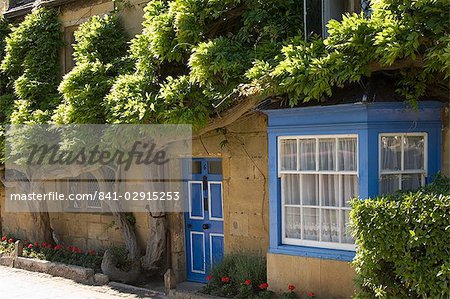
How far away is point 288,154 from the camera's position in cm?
832

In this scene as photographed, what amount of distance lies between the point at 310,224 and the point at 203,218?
3.02m

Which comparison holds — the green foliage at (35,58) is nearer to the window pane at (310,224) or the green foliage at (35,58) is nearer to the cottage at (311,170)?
the cottage at (311,170)

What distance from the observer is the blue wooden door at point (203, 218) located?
1034 centimetres

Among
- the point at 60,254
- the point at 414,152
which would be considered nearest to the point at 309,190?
the point at 414,152

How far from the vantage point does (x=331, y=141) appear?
7820 millimetres

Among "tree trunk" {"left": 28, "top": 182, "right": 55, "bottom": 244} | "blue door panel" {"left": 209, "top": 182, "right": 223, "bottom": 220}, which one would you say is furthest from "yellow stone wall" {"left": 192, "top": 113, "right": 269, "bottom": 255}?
"tree trunk" {"left": 28, "top": 182, "right": 55, "bottom": 244}

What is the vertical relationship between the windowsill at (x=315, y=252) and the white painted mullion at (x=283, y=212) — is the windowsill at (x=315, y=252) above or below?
below

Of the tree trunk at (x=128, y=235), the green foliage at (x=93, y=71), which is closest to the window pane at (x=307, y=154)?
the green foliage at (x=93, y=71)

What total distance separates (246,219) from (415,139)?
345 centimetres

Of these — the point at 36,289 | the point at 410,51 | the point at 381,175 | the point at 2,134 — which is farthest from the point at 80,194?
the point at 410,51

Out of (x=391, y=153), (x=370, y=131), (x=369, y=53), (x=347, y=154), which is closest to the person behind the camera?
(x=369, y=53)

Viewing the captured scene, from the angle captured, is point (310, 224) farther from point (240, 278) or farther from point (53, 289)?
point (53, 289)

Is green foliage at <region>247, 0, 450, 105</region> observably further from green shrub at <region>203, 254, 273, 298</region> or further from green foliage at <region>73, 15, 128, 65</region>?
green foliage at <region>73, 15, 128, 65</region>

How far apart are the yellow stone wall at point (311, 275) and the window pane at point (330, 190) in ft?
2.80
